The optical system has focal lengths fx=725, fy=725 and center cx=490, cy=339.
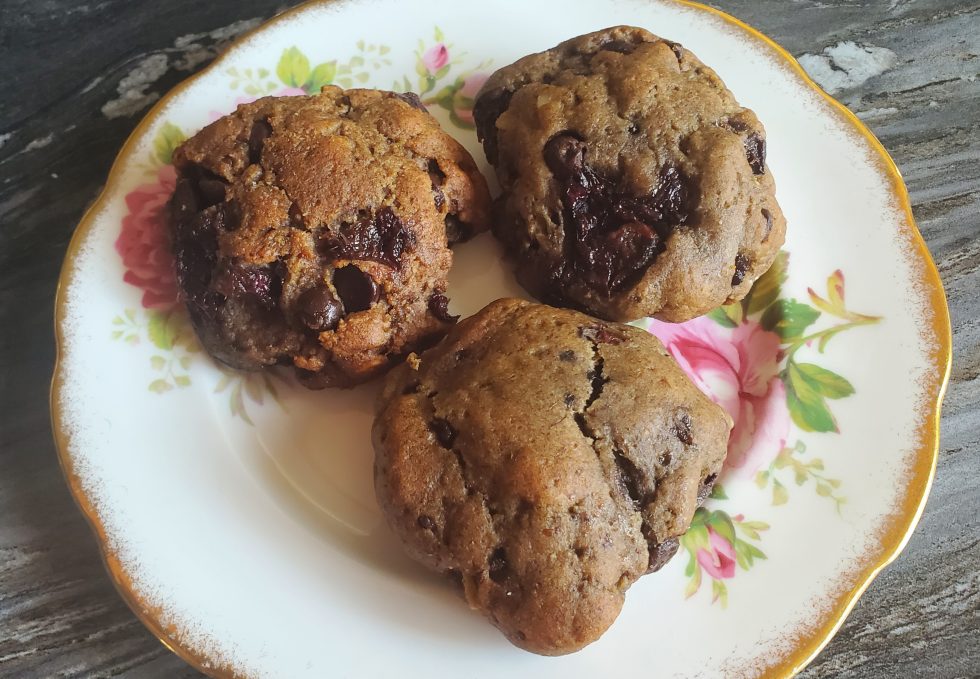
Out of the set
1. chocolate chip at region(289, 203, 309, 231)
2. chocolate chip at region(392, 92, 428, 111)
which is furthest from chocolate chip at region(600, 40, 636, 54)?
chocolate chip at region(289, 203, 309, 231)

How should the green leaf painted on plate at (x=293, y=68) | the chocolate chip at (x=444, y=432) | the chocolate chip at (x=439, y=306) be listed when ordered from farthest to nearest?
the green leaf painted on plate at (x=293, y=68) < the chocolate chip at (x=439, y=306) < the chocolate chip at (x=444, y=432)

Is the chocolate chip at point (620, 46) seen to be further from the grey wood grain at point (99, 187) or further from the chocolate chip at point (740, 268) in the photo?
the grey wood grain at point (99, 187)

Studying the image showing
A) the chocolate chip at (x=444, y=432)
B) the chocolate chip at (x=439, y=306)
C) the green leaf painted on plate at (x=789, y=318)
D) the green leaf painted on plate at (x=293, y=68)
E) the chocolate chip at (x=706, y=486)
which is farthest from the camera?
the green leaf painted on plate at (x=293, y=68)

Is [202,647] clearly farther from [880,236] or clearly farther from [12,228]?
[880,236]

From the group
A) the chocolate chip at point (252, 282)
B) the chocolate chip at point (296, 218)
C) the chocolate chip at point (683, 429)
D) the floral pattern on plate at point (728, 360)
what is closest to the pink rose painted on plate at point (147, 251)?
the floral pattern on plate at point (728, 360)

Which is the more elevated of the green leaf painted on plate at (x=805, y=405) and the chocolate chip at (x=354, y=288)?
the chocolate chip at (x=354, y=288)

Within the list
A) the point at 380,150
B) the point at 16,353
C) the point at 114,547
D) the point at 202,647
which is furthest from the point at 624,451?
the point at 16,353

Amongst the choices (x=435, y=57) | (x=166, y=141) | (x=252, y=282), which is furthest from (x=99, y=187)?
(x=435, y=57)
